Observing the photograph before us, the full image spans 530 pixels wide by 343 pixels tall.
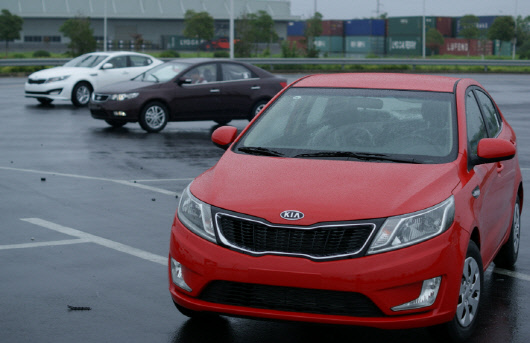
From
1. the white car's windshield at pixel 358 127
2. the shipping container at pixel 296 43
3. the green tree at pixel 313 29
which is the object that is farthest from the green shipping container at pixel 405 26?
the white car's windshield at pixel 358 127

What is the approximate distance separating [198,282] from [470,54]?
85836mm

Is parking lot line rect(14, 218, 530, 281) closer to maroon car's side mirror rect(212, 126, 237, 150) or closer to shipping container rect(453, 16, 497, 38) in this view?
maroon car's side mirror rect(212, 126, 237, 150)

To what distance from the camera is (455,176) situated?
17.9ft

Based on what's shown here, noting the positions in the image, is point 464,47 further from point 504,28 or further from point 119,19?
point 119,19

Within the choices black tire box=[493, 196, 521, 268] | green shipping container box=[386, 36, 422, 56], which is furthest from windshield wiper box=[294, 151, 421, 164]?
green shipping container box=[386, 36, 422, 56]

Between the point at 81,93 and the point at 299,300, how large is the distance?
69.6 ft

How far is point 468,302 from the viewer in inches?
209

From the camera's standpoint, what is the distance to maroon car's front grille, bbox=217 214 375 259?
4.78 metres

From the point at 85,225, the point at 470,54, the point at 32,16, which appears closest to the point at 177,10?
the point at 32,16

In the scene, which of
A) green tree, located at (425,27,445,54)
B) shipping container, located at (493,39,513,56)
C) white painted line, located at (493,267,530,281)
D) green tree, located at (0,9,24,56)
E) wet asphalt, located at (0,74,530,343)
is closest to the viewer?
wet asphalt, located at (0,74,530,343)

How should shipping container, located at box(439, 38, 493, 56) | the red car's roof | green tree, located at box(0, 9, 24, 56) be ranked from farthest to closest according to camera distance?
shipping container, located at box(439, 38, 493, 56), green tree, located at box(0, 9, 24, 56), the red car's roof

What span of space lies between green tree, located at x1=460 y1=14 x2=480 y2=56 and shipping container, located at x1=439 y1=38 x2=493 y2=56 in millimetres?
412

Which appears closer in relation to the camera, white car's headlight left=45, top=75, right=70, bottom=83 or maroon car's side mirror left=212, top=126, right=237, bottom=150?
maroon car's side mirror left=212, top=126, right=237, bottom=150

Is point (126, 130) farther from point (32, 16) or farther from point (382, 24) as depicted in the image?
point (32, 16)
